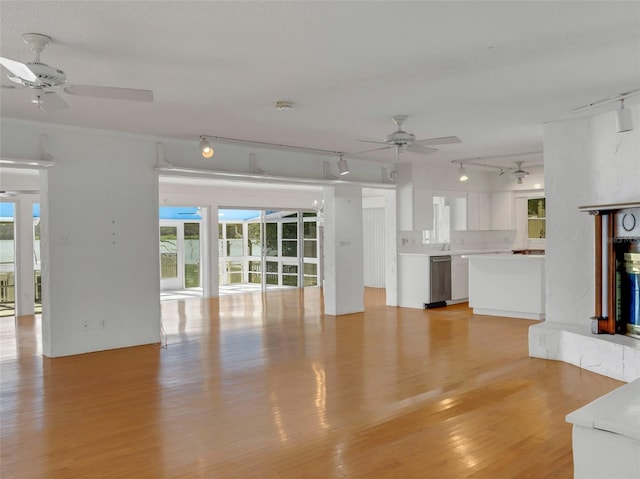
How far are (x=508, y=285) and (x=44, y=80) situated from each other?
7.14 metres

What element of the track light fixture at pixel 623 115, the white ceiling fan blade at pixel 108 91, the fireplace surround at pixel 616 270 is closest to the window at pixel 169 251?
the white ceiling fan blade at pixel 108 91

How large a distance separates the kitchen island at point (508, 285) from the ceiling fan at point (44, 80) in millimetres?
6403

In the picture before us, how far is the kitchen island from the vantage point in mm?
8102

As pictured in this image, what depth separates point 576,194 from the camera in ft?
19.4

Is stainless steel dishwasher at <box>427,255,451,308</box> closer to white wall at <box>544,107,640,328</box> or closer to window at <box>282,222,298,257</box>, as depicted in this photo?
white wall at <box>544,107,640,328</box>

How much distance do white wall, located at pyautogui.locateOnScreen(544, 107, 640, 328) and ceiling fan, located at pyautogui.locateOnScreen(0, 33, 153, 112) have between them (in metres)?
4.55

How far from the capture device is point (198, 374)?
5.32 meters

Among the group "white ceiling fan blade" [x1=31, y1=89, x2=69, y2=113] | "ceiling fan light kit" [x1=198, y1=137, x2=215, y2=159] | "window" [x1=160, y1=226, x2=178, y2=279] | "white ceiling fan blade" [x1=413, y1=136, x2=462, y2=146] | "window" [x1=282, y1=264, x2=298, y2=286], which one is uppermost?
"ceiling fan light kit" [x1=198, y1=137, x2=215, y2=159]

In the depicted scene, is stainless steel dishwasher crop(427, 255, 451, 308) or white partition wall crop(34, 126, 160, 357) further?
stainless steel dishwasher crop(427, 255, 451, 308)

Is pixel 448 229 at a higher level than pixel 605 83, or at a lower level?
lower

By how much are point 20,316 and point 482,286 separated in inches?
317

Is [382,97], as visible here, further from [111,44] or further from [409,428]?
[409,428]

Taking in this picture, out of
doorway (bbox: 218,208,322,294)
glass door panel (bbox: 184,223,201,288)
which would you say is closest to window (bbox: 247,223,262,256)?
doorway (bbox: 218,208,322,294)

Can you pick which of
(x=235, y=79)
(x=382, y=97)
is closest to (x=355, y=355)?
(x=382, y=97)
